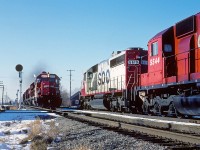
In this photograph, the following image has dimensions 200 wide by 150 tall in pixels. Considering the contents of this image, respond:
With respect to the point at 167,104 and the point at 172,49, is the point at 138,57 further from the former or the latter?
the point at 167,104

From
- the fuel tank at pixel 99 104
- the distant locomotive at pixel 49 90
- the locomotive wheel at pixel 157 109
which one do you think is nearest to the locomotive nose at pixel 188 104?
the locomotive wheel at pixel 157 109

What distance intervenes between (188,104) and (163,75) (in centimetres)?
292

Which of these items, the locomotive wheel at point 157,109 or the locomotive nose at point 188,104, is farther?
the locomotive wheel at point 157,109

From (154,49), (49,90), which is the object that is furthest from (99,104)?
(49,90)

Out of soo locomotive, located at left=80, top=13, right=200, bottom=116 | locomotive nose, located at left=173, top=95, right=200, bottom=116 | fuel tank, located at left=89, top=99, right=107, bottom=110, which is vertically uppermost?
soo locomotive, located at left=80, top=13, right=200, bottom=116

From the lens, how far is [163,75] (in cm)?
1437

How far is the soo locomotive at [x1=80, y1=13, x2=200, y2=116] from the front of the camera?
12.4 metres

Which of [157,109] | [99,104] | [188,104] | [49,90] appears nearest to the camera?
[188,104]

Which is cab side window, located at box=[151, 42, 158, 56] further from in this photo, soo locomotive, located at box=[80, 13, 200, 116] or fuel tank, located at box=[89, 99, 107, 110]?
fuel tank, located at box=[89, 99, 107, 110]

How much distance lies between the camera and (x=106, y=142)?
26.5 feet

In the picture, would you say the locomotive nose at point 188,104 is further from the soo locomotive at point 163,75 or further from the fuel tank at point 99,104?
the fuel tank at point 99,104

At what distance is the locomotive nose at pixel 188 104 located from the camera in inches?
443

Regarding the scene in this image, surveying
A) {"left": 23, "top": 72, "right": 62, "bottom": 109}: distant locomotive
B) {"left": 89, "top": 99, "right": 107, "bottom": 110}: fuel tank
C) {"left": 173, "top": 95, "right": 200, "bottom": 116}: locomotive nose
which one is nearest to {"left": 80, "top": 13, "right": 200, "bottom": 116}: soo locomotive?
{"left": 173, "top": 95, "right": 200, "bottom": 116}: locomotive nose

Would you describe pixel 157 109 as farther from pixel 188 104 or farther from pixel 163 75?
pixel 188 104
